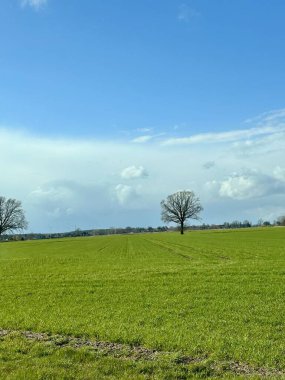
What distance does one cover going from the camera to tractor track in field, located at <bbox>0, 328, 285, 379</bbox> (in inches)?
366

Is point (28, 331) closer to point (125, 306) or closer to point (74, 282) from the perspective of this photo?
point (125, 306)

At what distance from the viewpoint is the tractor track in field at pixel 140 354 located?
9.31m

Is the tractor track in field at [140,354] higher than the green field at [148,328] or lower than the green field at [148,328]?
lower

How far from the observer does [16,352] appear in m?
11.0

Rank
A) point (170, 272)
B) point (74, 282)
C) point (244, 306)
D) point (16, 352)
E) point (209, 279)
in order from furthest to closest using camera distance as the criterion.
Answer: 1. point (170, 272)
2. point (74, 282)
3. point (209, 279)
4. point (244, 306)
5. point (16, 352)

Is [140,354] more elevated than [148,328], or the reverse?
[148,328]

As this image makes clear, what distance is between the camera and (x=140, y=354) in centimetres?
1078

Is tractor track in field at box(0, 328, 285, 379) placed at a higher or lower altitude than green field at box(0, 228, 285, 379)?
lower

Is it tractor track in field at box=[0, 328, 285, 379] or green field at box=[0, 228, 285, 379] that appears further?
green field at box=[0, 228, 285, 379]

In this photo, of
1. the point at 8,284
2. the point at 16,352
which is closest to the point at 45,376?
the point at 16,352

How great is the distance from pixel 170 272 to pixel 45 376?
18.9 m

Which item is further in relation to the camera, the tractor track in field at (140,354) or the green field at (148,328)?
the green field at (148,328)

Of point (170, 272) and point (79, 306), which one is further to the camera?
point (170, 272)

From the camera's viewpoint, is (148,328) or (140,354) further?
(148,328)
